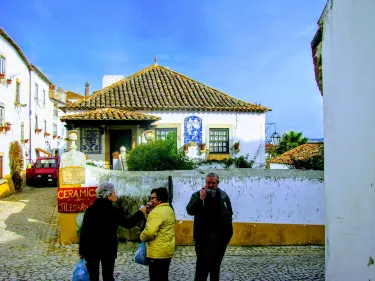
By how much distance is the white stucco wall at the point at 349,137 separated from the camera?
3758 millimetres

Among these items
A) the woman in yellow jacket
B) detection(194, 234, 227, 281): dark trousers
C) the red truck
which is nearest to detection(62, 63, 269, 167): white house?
the red truck

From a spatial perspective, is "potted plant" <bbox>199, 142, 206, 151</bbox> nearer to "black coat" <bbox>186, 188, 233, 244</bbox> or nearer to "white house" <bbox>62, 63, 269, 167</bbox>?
"white house" <bbox>62, 63, 269, 167</bbox>

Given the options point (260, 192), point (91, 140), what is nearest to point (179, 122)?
point (91, 140)

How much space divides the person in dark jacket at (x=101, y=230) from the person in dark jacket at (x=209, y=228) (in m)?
0.81

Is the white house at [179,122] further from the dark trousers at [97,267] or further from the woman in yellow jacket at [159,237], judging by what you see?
the woman in yellow jacket at [159,237]

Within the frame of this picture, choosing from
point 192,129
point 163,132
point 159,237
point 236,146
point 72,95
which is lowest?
point 159,237

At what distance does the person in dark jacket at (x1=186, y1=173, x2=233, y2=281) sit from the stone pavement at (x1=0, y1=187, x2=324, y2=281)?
1321 mm

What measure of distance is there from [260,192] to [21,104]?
18.8 meters

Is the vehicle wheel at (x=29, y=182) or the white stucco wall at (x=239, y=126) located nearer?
the white stucco wall at (x=239, y=126)

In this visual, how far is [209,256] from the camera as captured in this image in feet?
17.3

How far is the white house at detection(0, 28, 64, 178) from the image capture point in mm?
20453

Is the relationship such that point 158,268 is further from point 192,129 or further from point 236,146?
point 236,146

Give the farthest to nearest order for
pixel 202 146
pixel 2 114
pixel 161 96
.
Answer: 1. pixel 2 114
2. pixel 161 96
3. pixel 202 146

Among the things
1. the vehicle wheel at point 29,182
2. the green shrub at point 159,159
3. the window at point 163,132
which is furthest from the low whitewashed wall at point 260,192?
the vehicle wheel at point 29,182
